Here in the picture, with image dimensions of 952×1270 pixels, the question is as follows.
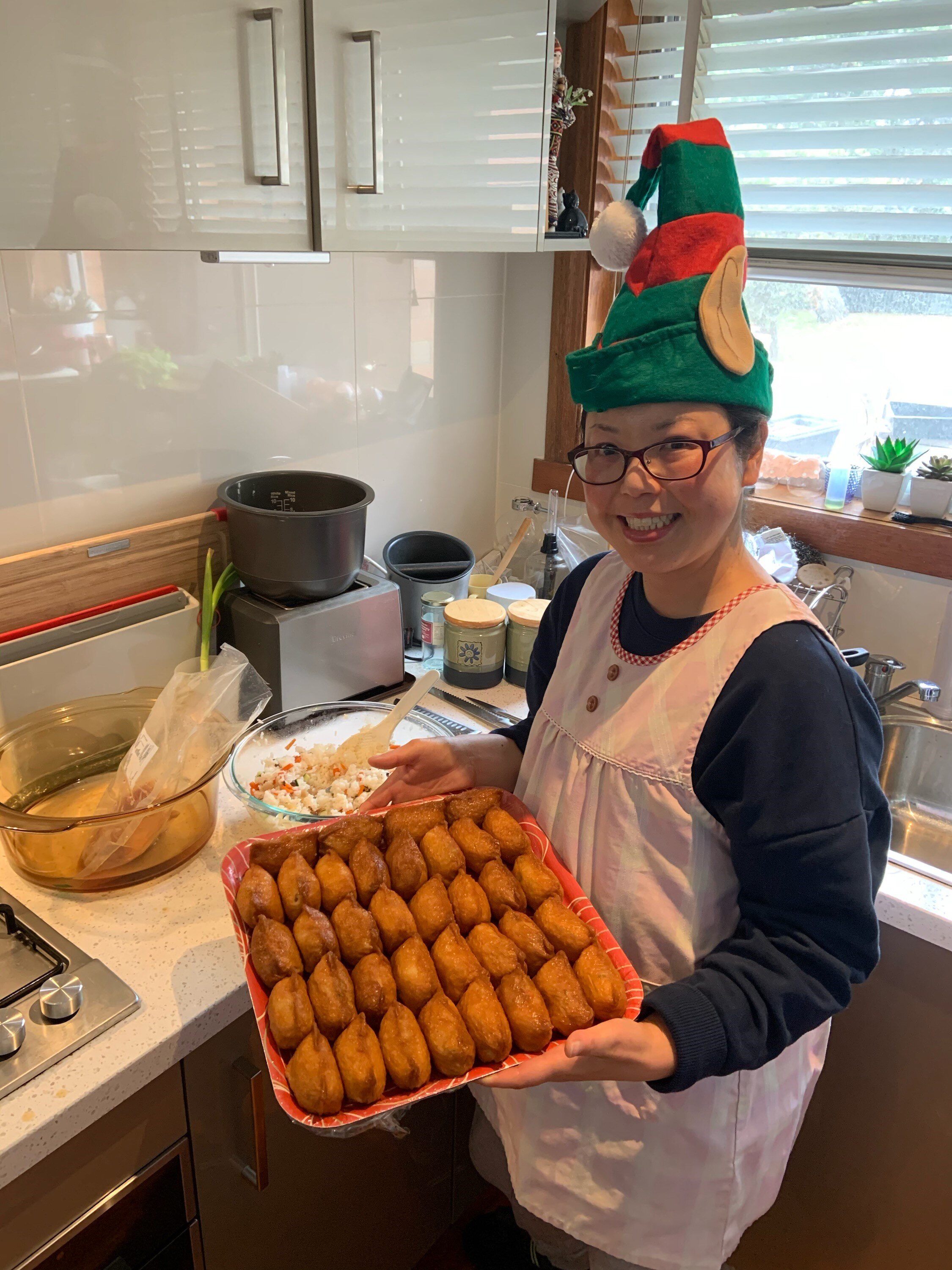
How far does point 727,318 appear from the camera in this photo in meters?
0.82

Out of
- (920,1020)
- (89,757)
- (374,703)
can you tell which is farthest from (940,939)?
(89,757)

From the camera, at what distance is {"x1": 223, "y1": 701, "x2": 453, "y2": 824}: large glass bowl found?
1.31 meters

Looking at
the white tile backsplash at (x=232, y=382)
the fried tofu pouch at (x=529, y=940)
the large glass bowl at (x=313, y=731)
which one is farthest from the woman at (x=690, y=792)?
the white tile backsplash at (x=232, y=382)

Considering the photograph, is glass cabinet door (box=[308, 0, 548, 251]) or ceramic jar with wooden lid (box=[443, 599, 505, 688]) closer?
glass cabinet door (box=[308, 0, 548, 251])

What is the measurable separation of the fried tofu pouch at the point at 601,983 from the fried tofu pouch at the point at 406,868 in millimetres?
190

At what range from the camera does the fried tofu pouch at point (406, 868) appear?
97cm

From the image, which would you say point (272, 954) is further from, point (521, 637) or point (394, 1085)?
point (521, 637)

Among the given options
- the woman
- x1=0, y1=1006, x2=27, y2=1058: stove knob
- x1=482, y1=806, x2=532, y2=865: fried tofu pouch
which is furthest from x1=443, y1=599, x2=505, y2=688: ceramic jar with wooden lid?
x1=0, y1=1006, x2=27, y2=1058: stove knob

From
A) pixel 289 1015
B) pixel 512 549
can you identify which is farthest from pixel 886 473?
pixel 289 1015

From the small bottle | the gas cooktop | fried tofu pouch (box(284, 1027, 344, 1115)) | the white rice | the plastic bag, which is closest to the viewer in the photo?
fried tofu pouch (box(284, 1027, 344, 1115))

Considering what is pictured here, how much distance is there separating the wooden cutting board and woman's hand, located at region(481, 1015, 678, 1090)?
0.92 metres

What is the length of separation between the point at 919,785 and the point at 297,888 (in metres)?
1.19

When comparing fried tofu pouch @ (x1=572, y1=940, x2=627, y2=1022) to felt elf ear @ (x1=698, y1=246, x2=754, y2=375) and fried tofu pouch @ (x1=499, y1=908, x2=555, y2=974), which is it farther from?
felt elf ear @ (x1=698, y1=246, x2=754, y2=375)

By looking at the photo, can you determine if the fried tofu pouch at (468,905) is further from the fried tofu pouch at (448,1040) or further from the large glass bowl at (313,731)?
the large glass bowl at (313,731)
